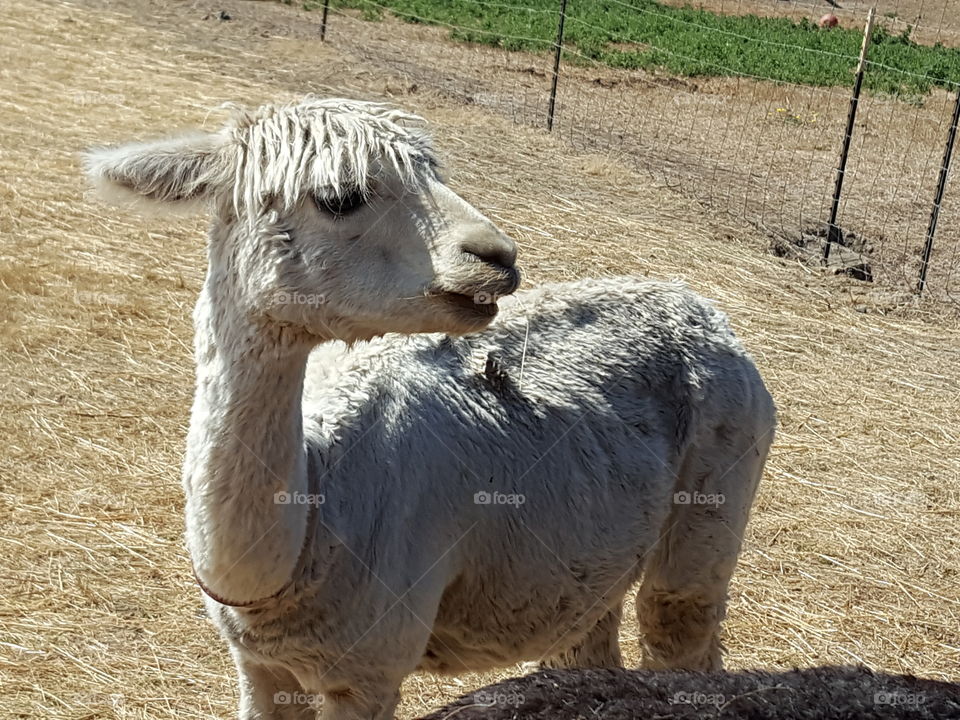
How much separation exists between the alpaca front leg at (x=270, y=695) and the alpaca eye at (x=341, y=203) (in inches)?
51.0

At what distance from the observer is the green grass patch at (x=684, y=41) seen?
17125 millimetres

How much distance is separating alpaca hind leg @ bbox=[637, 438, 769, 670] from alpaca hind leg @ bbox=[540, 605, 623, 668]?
0.18 metres

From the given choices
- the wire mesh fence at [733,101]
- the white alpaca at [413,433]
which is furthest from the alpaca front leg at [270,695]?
the wire mesh fence at [733,101]

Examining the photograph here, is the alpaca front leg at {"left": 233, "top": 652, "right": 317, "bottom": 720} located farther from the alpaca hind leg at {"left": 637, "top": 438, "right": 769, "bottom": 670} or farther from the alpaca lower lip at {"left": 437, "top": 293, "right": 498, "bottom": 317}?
the alpaca hind leg at {"left": 637, "top": 438, "right": 769, "bottom": 670}

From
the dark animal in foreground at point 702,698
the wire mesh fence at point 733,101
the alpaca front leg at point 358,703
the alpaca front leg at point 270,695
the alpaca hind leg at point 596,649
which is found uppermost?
the wire mesh fence at point 733,101

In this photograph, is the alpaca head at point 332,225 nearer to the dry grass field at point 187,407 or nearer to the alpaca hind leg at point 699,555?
the alpaca hind leg at point 699,555

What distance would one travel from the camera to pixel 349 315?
2.77 metres

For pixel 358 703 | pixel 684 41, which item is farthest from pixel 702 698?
pixel 684 41

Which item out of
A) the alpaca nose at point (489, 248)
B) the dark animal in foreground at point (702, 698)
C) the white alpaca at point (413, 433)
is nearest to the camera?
the dark animal in foreground at point (702, 698)

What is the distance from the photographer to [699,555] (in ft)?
13.4

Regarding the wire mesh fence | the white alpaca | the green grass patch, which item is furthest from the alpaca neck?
the green grass patch

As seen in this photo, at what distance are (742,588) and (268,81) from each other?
30.4ft

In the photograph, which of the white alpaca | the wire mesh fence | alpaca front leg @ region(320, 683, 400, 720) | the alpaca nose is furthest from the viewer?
the wire mesh fence

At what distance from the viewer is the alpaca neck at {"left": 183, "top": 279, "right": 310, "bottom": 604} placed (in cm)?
283
